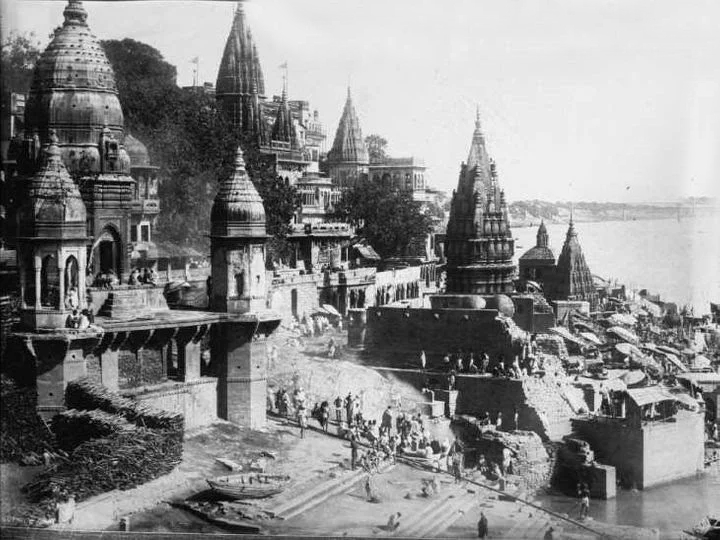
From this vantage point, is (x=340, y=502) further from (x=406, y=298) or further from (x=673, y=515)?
(x=406, y=298)

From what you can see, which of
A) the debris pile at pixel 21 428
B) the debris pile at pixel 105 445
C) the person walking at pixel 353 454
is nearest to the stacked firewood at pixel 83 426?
the debris pile at pixel 105 445

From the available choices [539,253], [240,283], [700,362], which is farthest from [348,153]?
[240,283]

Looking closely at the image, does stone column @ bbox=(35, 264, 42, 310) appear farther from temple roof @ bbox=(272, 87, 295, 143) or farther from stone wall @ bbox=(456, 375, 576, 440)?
temple roof @ bbox=(272, 87, 295, 143)

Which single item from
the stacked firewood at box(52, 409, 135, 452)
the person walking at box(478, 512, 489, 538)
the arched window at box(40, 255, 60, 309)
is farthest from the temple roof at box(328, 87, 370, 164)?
the person walking at box(478, 512, 489, 538)

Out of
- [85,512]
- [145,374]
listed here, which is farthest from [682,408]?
[85,512]

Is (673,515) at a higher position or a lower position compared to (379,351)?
lower

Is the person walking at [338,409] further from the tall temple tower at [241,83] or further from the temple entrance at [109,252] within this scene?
the tall temple tower at [241,83]
